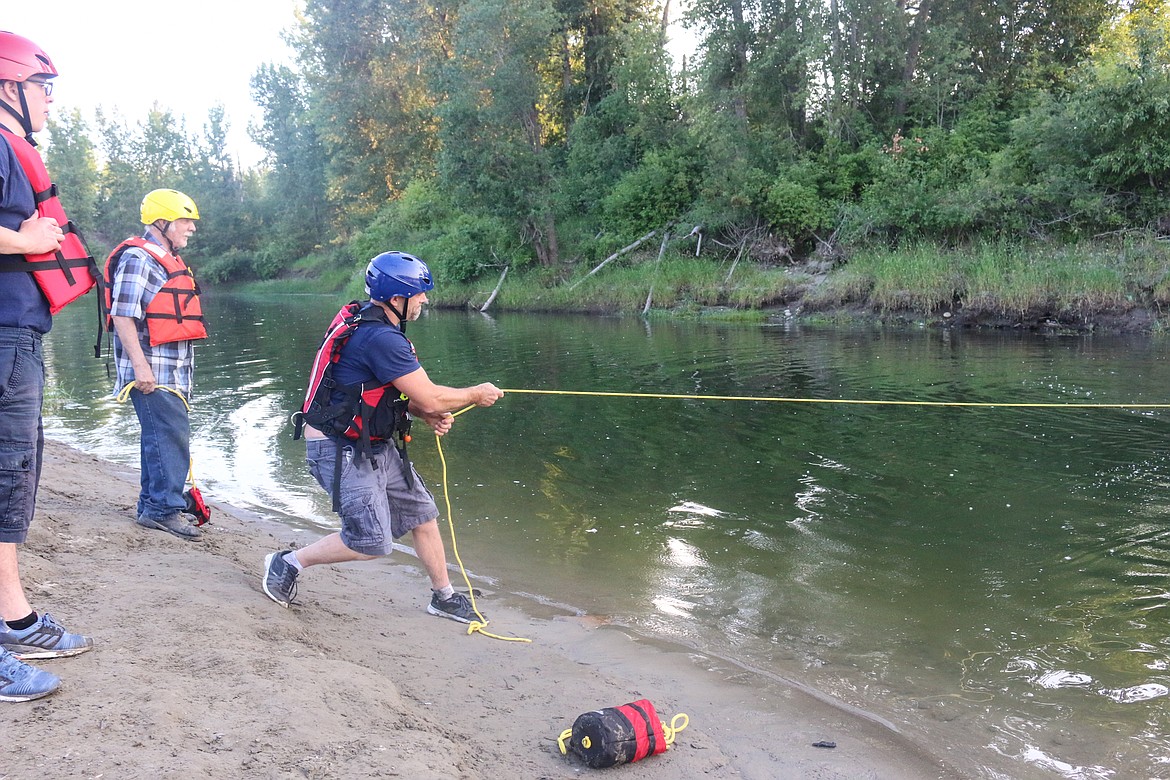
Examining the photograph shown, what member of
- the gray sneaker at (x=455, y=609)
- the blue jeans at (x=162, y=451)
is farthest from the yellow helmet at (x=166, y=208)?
the gray sneaker at (x=455, y=609)

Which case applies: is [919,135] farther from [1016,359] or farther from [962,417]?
[962,417]

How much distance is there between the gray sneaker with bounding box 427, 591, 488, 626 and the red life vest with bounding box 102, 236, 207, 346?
2.40 metres

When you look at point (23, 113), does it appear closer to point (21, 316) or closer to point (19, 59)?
point (19, 59)

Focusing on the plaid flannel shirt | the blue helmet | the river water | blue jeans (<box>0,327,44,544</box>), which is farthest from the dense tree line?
blue jeans (<box>0,327,44,544</box>)

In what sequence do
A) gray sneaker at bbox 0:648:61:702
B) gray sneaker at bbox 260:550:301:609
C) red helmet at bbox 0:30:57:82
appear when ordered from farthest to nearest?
gray sneaker at bbox 260:550:301:609
red helmet at bbox 0:30:57:82
gray sneaker at bbox 0:648:61:702

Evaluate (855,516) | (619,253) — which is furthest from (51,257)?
(619,253)

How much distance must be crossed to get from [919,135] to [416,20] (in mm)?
23640

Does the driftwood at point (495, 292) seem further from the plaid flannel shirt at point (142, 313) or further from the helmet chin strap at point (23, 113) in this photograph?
the helmet chin strap at point (23, 113)

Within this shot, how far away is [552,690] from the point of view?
402 centimetres

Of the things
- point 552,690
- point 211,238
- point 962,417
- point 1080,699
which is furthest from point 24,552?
point 211,238

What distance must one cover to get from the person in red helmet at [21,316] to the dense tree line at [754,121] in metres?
21.3

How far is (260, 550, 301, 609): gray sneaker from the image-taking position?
15.4 ft

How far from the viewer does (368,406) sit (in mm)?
4516

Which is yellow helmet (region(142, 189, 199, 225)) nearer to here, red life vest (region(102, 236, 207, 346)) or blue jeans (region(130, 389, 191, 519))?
red life vest (region(102, 236, 207, 346))
